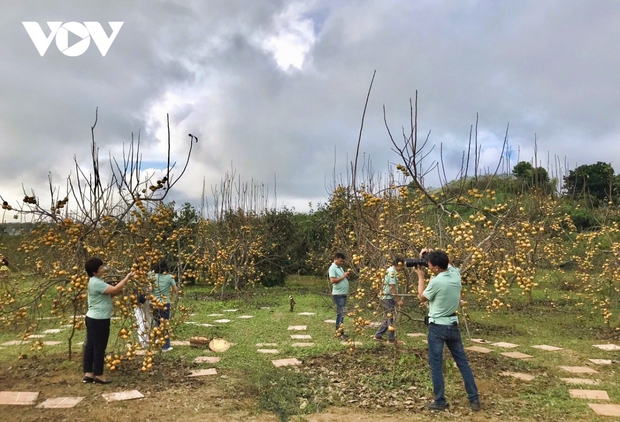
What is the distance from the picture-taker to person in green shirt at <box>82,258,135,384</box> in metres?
4.73

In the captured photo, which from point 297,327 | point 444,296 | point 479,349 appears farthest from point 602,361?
point 297,327

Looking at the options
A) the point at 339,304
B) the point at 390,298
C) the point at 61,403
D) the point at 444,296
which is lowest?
the point at 61,403

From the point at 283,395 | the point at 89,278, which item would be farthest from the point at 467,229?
the point at 89,278

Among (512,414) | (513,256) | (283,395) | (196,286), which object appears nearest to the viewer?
(512,414)

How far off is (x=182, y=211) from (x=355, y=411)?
1359 centimetres

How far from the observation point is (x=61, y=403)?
4270 millimetres

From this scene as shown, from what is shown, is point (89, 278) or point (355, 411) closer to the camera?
point (355, 411)

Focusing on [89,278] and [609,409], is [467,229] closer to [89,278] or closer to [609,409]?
[609,409]

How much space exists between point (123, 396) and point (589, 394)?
15.6ft

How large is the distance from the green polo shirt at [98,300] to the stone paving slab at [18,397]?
0.89 meters

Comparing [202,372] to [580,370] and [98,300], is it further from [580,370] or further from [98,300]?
[580,370]

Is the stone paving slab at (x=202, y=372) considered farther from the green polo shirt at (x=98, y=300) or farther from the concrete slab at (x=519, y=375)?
the concrete slab at (x=519, y=375)

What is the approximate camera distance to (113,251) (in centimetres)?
569

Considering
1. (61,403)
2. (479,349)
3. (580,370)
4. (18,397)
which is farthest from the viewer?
(479,349)
